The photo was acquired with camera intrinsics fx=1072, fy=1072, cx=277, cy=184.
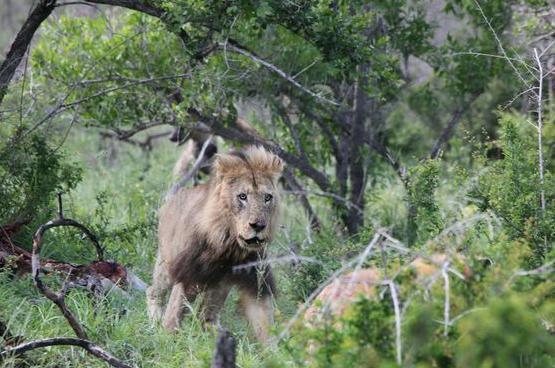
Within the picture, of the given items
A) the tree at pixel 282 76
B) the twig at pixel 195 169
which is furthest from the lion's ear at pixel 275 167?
the twig at pixel 195 169

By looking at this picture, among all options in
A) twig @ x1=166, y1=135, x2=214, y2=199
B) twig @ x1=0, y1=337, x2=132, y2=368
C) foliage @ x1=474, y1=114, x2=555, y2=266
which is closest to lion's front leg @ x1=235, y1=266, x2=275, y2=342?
foliage @ x1=474, y1=114, x2=555, y2=266

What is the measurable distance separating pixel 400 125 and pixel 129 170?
3.12 meters

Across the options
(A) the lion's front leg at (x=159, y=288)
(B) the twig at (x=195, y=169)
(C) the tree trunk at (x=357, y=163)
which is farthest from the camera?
(C) the tree trunk at (x=357, y=163)

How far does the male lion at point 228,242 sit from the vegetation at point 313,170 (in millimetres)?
206

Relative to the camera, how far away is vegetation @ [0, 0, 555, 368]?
365cm

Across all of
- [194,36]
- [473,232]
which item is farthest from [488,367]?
[194,36]

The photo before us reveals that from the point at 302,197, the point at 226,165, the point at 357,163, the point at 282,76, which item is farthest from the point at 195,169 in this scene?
the point at 226,165

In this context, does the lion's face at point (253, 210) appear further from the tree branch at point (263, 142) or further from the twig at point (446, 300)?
the twig at point (446, 300)

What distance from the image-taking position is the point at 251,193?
20.2ft

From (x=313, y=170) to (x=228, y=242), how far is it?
2.75 meters

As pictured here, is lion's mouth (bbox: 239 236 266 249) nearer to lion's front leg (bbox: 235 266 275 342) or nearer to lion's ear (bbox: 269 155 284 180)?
lion's front leg (bbox: 235 266 275 342)

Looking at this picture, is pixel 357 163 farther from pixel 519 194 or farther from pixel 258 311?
pixel 519 194

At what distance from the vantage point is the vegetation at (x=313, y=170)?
12.0 ft

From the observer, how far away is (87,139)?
13.0 m
